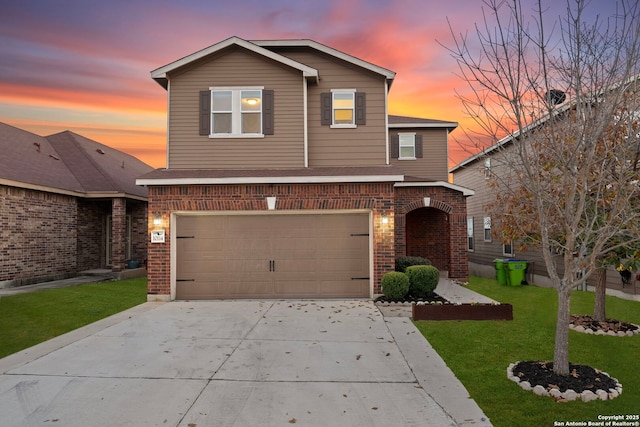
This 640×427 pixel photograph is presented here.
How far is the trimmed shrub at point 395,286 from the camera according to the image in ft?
34.4

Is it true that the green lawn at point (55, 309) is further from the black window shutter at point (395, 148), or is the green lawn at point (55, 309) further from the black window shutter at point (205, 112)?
the black window shutter at point (395, 148)

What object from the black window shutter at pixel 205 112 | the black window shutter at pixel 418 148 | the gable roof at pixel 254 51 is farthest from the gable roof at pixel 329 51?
the black window shutter at pixel 418 148

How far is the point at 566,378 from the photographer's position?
4.99 meters

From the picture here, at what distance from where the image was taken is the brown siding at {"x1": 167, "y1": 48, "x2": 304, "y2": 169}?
39.4ft

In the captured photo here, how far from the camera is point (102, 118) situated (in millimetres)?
19812

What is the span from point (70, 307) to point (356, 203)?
8361 mm

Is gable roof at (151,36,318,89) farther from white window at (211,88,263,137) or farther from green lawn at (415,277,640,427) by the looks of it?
green lawn at (415,277,640,427)

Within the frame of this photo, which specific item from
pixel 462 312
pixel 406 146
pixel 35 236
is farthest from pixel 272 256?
pixel 406 146

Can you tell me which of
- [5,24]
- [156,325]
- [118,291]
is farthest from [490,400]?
[5,24]

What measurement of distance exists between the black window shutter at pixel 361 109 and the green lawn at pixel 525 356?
22.2 ft

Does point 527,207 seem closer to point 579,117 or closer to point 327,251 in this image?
point 579,117

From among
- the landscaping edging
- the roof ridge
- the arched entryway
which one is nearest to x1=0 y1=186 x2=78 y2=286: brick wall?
the roof ridge

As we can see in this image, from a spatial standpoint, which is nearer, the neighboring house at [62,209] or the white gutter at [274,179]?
the white gutter at [274,179]

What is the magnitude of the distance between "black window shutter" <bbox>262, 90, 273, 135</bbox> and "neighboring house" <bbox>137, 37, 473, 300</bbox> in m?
0.03
